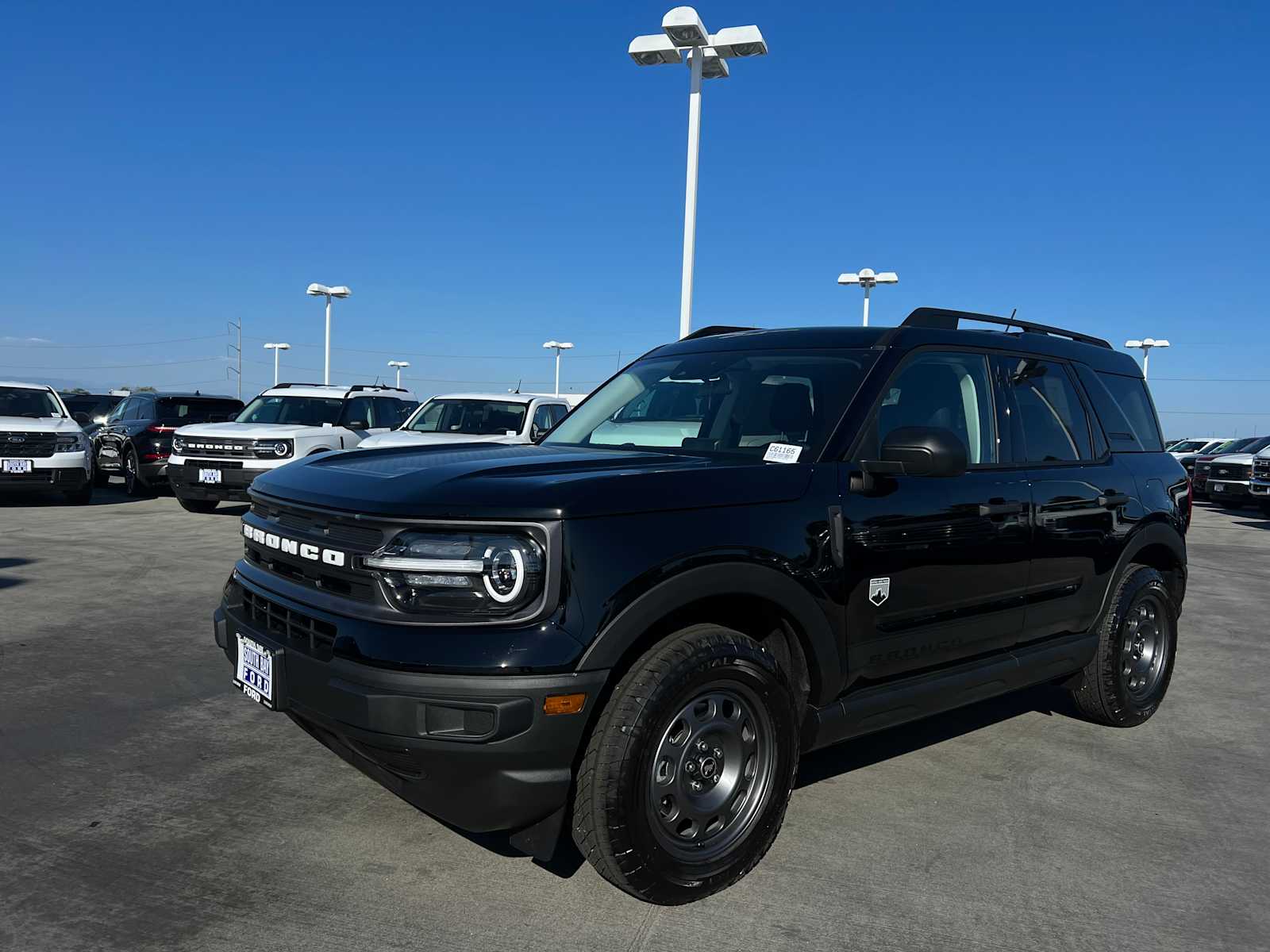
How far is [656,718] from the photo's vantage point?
2.79 metres

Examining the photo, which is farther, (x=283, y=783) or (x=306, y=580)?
(x=283, y=783)

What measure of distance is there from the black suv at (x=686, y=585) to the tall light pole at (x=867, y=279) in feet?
72.3

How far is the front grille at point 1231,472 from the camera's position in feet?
69.4

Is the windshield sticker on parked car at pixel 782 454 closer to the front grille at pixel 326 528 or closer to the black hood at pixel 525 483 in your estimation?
the black hood at pixel 525 483

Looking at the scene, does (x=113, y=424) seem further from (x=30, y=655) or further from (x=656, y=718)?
(x=656, y=718)

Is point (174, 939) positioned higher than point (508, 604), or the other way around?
point (508, 604)

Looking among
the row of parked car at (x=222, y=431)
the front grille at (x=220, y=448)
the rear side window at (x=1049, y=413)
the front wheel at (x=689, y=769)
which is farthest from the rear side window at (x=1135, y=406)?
the front grille at (x=220, y=448)

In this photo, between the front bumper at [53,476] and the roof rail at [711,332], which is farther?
the front bumper at [53,476]

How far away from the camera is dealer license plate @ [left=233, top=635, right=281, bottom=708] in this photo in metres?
3.03

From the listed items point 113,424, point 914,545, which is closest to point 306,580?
point 914,545

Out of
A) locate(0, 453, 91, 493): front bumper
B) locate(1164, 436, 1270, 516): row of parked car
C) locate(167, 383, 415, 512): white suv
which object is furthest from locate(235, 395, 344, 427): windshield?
locate(1164, 436, 1270, 516): row of parked car

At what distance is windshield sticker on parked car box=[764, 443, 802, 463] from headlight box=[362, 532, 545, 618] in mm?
1075

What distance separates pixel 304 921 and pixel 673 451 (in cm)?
201

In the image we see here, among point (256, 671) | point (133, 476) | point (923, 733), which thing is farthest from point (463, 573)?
point (133, 476)
